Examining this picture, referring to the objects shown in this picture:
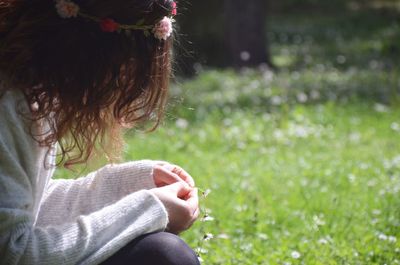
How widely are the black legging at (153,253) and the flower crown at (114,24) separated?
1.85 feet

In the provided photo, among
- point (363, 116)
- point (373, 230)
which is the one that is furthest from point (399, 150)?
point (373, 230)

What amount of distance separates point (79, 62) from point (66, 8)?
15 centimetres

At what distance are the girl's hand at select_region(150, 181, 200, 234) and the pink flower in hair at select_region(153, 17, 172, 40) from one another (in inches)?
17.5

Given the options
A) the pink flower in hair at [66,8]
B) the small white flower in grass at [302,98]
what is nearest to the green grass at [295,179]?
the small white flower in grass at [302,98]

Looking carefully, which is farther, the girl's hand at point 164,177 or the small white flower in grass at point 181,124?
the small white flower in grass at point 181,124

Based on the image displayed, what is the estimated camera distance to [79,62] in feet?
6.81

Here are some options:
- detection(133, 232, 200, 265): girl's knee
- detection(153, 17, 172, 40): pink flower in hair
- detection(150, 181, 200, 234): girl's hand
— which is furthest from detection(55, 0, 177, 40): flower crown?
detection(133, 232, 200, 265): girl's knee

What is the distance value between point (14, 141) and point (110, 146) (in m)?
0.49

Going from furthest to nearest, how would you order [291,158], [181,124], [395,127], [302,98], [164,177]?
[302,98], [181,124], [395,127], [291,158], [164,177]

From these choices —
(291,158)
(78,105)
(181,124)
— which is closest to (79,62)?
(78,105)

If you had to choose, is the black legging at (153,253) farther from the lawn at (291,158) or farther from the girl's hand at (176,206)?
the lawn at (291,158)

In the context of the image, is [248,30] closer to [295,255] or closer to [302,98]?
[302,98]

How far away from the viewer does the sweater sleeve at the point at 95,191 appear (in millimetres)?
2492

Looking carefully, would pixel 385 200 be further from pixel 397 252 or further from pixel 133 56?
pixel 133 56
